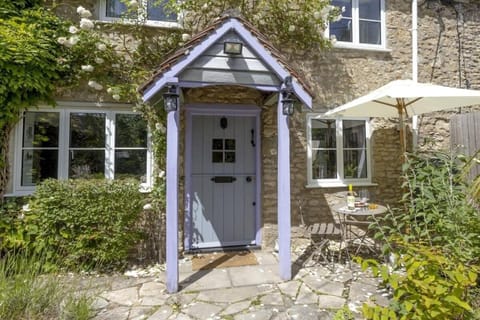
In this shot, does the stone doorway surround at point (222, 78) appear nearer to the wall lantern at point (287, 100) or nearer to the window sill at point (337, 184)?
the wall lantern at point (287, 100)

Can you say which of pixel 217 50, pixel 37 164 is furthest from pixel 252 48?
pixel 37 164

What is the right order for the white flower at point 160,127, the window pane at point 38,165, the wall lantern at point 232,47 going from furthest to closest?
the white flower at point 160,127, the window pane at point 38,165, the wall lantern at point 232,47

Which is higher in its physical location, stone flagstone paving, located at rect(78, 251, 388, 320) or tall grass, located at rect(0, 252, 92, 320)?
tall grass, located at rect(0, 252, 92, 320)

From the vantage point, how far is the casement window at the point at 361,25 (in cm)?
627

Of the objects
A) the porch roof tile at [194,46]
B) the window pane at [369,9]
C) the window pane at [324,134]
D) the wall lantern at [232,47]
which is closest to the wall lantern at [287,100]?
the porch roof tile at [194,46]

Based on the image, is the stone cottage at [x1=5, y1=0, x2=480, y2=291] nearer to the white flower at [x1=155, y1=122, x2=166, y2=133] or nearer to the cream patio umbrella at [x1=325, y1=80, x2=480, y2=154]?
the white flower at [x1=155, y1=122, x2=166, y2=133]

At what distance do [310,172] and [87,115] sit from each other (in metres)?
4.43

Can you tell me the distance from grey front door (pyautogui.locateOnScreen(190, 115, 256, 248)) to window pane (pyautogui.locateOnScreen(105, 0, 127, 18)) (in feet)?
8.14

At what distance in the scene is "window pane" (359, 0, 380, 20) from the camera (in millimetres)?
6379

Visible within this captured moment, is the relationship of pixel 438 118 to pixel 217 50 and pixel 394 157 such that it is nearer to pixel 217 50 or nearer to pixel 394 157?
pixel 394 157

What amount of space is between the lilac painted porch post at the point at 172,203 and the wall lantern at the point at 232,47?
1.11 meters

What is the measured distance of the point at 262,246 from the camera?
541cm

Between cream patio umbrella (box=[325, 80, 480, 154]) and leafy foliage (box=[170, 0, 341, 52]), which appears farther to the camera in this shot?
leafy foliage (box=[170, 0, 341, 52])

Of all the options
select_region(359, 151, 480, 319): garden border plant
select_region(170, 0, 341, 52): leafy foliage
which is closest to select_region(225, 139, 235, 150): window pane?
select_region(170, 0, 341, 52): leafy foliage
